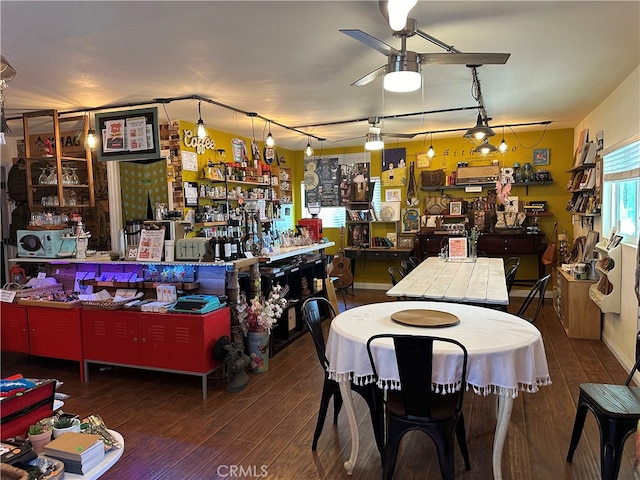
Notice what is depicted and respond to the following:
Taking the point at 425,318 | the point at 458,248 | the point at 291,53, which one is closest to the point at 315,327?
the point at 425,318

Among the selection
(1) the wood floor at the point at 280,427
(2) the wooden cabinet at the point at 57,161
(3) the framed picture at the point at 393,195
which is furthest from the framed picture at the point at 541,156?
(2) the wooden cabinet at the point at 57,161

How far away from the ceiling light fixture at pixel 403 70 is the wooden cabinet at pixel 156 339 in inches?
91.7

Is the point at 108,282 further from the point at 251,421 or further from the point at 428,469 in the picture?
the point at 428,469

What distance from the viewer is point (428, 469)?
2545 millimetres

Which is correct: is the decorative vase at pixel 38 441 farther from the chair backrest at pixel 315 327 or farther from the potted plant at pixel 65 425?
the chair backrest at pixel 315 327

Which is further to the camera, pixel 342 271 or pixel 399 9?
pixel 342 271

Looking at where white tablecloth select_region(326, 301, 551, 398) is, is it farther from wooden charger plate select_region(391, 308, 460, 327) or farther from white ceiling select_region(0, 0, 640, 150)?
white ceiling select_region(0, 0, 640, 150)

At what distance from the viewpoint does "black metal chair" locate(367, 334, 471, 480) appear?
6.61 ft

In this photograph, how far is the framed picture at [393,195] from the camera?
309 inches

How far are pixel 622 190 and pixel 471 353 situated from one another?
12.1ft

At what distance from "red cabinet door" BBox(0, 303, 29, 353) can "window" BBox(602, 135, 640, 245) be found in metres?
5.53

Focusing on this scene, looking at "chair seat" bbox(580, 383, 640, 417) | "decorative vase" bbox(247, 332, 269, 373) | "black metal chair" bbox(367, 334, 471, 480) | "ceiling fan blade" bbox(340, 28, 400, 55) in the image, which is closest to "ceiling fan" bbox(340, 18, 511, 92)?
"ceiling fan blade" bbox(340, 28, 400, 55)

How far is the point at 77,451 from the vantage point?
1376mm

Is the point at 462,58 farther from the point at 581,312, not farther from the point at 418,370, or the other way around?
the point at 581,312
